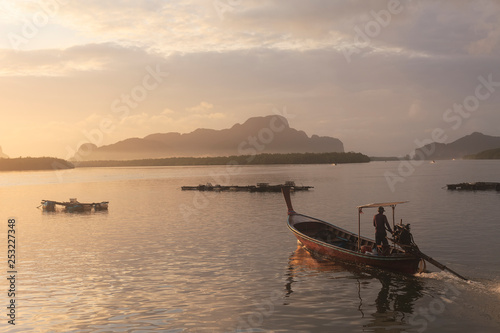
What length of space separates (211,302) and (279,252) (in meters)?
12.1

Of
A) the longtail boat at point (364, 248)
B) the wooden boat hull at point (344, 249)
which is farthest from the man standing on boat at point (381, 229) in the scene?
the wooden boat hull at point (344, 249)

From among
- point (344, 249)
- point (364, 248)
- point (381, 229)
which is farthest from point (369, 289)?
point (381, 229)

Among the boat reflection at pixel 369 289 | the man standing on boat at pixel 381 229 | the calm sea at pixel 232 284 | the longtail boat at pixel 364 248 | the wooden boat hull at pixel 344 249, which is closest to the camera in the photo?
the calm sea at pixel 232 284

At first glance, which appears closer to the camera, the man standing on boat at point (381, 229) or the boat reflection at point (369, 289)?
the boat reflection at point (369, 289)

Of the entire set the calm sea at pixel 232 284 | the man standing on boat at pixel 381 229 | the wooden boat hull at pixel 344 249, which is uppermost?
the man standing on boat at pixel 381 229

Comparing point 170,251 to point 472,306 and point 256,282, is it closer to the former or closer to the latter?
point 256,282

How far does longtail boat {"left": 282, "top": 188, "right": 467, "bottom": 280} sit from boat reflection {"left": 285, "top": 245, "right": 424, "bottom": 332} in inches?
23.9

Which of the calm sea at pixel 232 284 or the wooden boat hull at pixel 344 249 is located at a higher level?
the wooden boat hull at pixel 344 249

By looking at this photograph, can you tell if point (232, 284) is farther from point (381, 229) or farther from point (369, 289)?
point (381, 229)

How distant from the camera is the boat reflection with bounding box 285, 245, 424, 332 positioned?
18.0m

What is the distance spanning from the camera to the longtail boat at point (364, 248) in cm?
2295

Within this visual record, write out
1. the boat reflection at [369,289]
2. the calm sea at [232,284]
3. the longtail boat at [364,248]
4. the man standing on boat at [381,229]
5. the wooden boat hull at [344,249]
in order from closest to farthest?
1. the calm sea at [232,284]
2. the boat reflection at [369,289]
3. the longtail boat at [364,248]
4. the wooden boat hull at [344,249]
5. the man standing on boat at [381,229]

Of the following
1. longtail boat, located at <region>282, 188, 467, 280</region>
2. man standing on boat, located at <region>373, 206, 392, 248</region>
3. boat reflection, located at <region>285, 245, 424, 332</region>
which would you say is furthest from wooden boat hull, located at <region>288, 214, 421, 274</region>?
man standing on boat, located at <region>373, 206, 392, 248</region>

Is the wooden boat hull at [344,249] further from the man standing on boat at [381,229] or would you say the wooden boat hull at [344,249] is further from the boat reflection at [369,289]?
the man standing on boat at [381,229]
